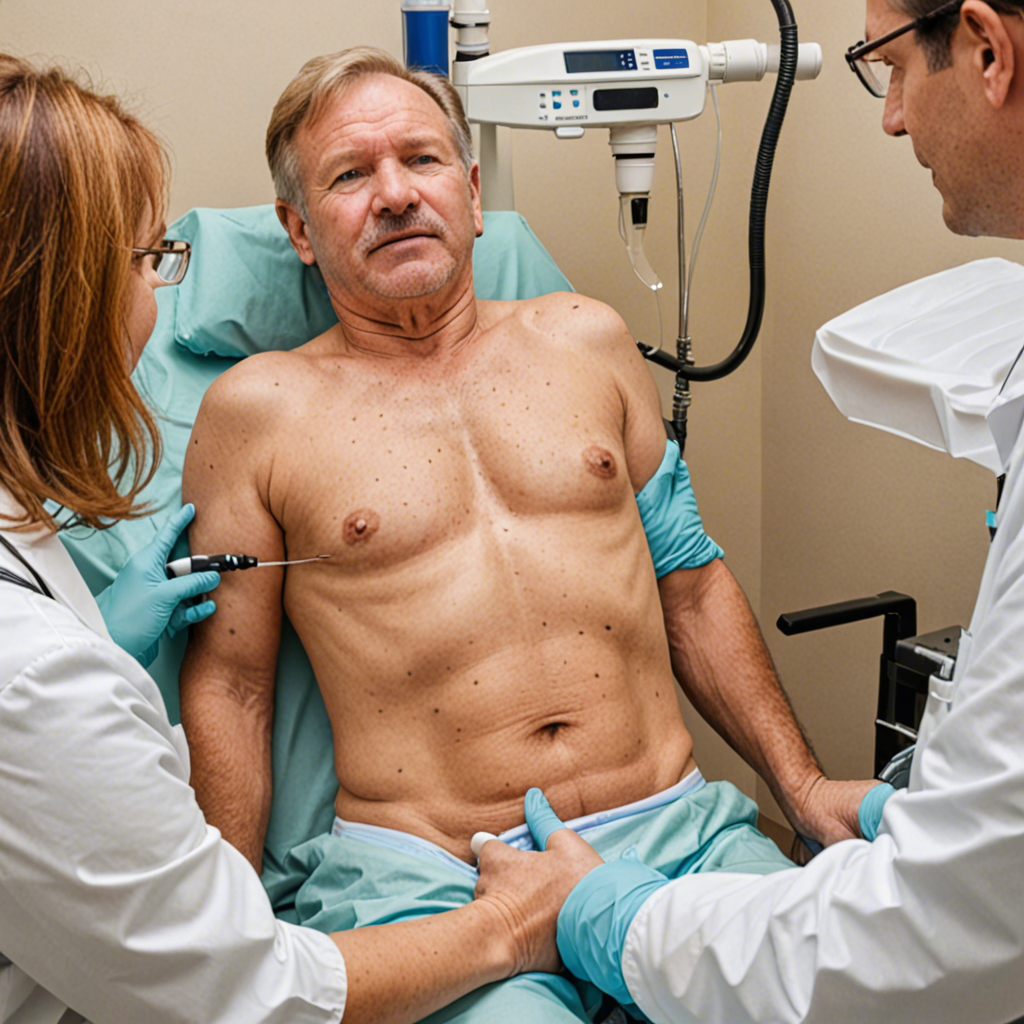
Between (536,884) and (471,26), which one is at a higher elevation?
(471,26)

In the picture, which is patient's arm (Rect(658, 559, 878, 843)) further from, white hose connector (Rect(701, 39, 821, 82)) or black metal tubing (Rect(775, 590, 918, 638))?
white hose connector (Rect(701, 39, 821, 82))

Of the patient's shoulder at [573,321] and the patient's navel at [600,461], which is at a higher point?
the patient's shoulder at [573,321]

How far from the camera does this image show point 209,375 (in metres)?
1.80

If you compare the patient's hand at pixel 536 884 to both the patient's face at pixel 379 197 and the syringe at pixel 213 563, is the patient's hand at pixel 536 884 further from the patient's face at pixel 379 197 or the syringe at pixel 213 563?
the patient's face at pixel 379 197

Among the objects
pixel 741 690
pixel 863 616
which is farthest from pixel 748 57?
pixel 741 690

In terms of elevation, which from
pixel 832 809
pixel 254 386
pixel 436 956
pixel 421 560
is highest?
pixel 254 386

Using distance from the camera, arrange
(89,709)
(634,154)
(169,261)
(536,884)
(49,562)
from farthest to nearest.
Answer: (634,154) < (536,884) < (169,261) < (49,562) < (89,709)

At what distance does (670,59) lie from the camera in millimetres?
1826

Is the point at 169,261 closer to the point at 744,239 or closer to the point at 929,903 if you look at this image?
the point at 929,903

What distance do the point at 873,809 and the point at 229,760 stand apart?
895 millimetres

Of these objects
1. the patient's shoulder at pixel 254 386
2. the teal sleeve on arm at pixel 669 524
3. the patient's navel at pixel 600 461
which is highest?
the patient's shoulder at pixel 254 386

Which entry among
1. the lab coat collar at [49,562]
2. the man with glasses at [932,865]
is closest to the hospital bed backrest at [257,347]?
the lab coat collar at [49,562]

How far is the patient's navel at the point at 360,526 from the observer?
5.09ft

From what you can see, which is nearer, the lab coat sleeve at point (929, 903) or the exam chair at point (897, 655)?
the lab coat sleeve at point (929, 903)
